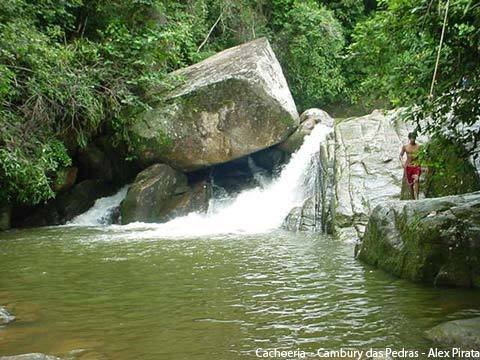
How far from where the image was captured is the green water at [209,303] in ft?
14.7

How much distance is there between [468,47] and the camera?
4711 millimetres

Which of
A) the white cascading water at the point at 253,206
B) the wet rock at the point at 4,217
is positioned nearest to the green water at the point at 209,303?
the white cascading water at the point at 253,206

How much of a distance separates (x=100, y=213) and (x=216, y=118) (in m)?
4.43

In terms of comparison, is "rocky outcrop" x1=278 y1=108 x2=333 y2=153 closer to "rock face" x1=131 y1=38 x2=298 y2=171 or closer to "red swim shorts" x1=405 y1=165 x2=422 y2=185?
"rock face" x1=131 y1=38 x2=298 y2=171

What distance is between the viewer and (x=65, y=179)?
14523 mm

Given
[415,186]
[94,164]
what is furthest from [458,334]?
[94,164]

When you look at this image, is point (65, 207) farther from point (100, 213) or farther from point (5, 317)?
point (5, 317)

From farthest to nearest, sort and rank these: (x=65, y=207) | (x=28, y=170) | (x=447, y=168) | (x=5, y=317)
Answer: (x=65, y=207) < (x=28, y=170) < (x=447, y=168) < (x=5, y=317)

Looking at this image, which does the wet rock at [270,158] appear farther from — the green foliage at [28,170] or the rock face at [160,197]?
the green foliage at [28,170]

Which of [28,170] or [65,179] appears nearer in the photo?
[28,170]

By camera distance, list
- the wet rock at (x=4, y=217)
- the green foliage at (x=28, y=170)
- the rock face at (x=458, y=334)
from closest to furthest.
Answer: the rock face at (x=458, y=334), the green foliage at (x=28, y=170), the wet rock at (x=4, y=217)

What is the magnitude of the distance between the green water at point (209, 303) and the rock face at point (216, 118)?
19.2ft

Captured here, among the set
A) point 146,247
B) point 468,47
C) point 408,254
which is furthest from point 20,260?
point 468,47

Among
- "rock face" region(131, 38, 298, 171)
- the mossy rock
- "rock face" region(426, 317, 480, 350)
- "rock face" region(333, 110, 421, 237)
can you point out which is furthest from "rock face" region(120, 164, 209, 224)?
"rock face" region(426, 317, 480, 350)
